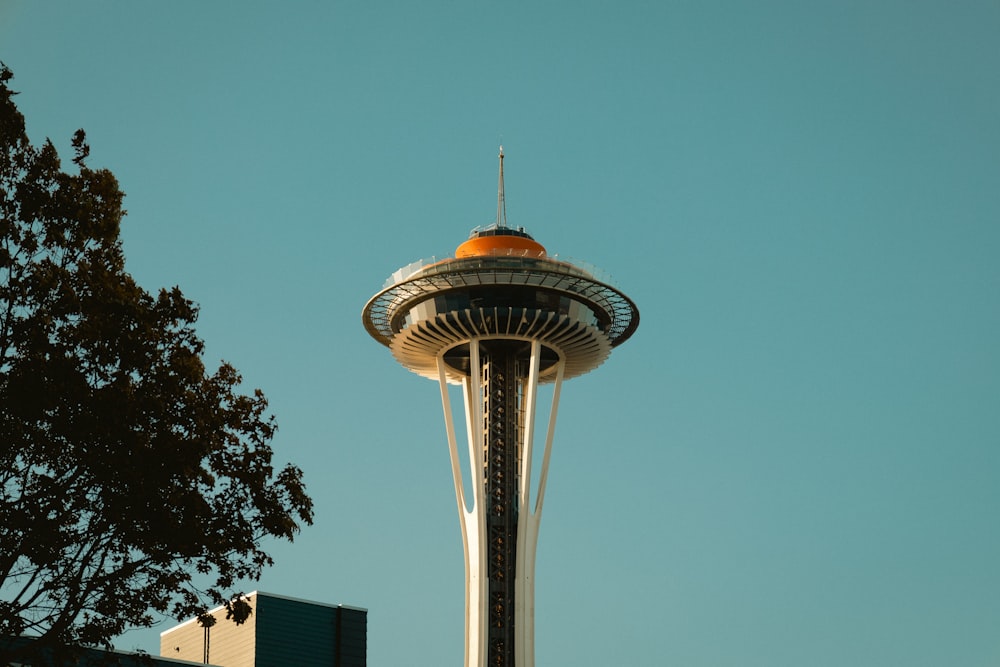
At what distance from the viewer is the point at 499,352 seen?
112750 millimetres

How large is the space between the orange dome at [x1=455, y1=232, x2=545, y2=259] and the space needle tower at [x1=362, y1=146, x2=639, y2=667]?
184 mm

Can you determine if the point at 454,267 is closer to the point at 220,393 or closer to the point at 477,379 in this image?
the point at 477,379

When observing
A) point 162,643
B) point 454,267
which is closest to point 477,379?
point 454,267

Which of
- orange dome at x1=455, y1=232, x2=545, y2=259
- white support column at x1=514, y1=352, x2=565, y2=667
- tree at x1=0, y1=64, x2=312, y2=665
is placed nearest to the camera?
tree at x1=0, y1=64, x2=312, y2=665

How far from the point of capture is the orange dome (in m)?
111

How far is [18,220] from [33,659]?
28.6 ft

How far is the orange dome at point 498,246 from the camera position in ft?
363

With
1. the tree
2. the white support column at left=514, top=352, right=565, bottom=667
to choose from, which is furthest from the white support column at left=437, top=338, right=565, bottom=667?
the tree

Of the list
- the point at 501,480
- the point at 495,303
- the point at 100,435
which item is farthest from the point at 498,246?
the point at 100,435

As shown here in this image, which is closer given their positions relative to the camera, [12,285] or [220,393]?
[12,285]

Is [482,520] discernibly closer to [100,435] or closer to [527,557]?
[527,557]

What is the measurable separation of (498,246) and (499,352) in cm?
836

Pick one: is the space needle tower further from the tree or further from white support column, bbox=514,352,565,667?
the tree

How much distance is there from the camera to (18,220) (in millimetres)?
29094
